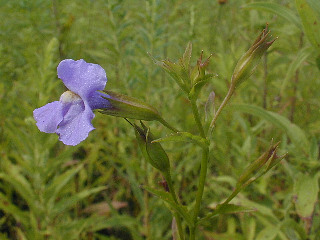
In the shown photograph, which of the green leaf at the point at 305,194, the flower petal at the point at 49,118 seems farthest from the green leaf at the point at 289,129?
the flower petal at the point at 49,118

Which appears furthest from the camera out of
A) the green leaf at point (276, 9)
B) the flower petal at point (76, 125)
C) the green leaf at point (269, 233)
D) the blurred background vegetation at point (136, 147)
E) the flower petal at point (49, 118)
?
the blurred background vegetation at point (136, 147)

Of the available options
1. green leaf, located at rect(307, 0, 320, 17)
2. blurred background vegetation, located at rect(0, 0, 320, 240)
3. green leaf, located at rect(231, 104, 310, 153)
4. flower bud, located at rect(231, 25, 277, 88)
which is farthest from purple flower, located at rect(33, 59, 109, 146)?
green leaf, located at rect(307, 0, 320, 17)

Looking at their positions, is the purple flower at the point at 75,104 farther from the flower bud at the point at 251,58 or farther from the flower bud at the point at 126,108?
the flower bud at the point at 251,58

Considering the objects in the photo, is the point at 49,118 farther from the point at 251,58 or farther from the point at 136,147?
the point at 136,147

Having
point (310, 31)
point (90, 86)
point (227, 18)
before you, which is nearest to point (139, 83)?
point (310, 31)

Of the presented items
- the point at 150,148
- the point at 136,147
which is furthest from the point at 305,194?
the point at 136,147

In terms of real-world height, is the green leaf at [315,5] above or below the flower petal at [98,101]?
above

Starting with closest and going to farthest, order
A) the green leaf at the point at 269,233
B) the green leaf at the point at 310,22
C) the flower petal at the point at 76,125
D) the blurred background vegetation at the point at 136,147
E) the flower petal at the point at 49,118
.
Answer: the flower petal at the point at 76,125 → the flower petal at the point at 49,118 → the green leaf at the point at 310,22 → the green leaf at the point at 269,233 → the blurred background vegetation at the point at 136,147

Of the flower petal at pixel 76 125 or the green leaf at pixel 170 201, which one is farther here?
the green leaf at pixel 170 201
